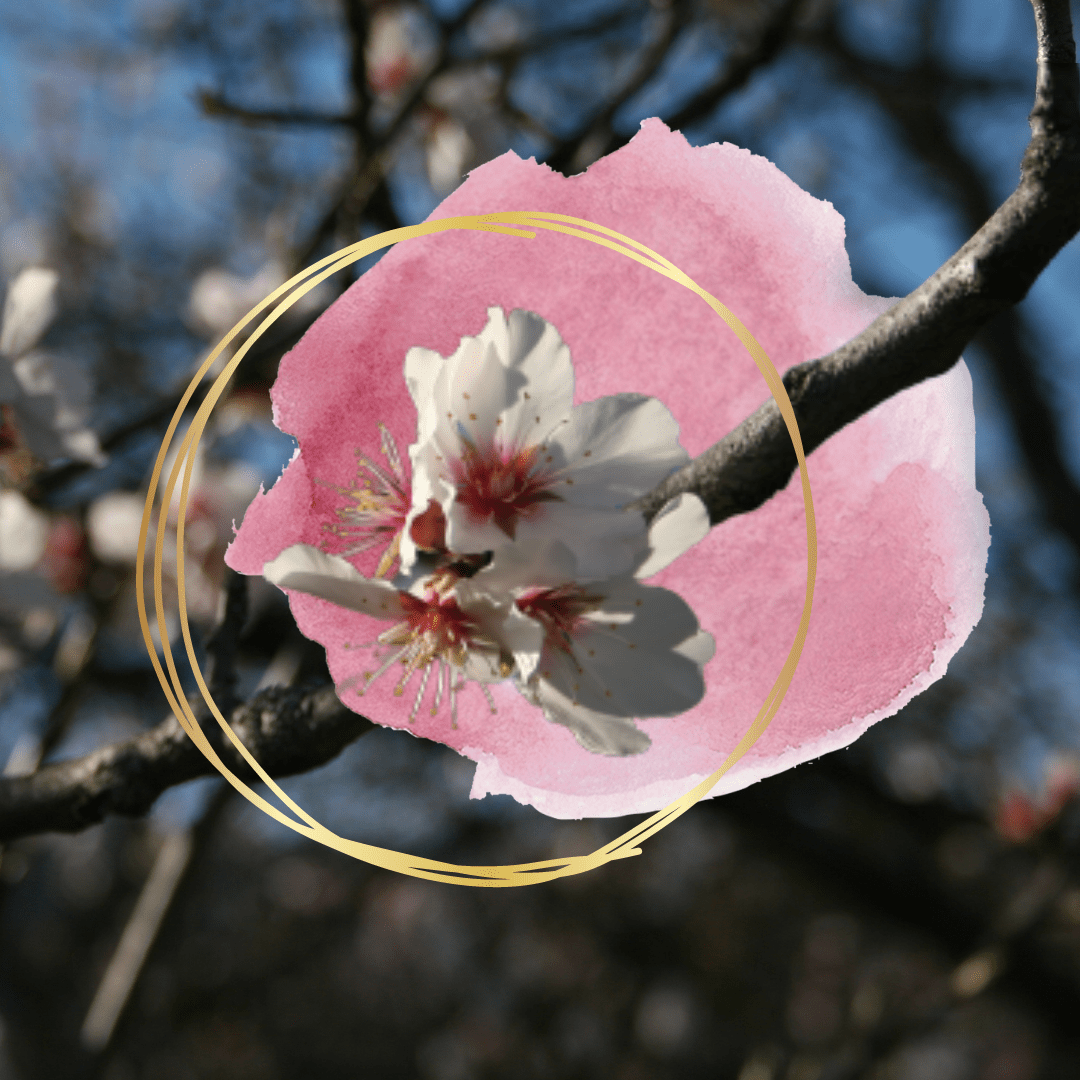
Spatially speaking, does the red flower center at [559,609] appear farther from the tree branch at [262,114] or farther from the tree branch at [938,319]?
the tree branch at [262,114]

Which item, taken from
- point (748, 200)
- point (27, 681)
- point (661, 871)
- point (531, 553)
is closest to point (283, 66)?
point (27, 681)

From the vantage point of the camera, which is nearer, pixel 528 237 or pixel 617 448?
pixel 617 448

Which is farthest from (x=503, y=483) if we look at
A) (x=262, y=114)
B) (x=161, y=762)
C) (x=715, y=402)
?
(x=262, y=114)

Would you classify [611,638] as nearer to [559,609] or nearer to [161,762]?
[559,609]

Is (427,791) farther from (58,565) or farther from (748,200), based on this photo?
(748,200)

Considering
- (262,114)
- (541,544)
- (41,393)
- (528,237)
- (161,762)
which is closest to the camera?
(541,544)

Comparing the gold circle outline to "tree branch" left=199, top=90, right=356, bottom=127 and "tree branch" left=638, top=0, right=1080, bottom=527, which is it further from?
"tree branch" left=199, top=90, right=356, bottom=127

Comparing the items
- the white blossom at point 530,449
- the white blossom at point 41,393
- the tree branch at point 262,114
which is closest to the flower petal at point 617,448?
the white blossom at point 530,449

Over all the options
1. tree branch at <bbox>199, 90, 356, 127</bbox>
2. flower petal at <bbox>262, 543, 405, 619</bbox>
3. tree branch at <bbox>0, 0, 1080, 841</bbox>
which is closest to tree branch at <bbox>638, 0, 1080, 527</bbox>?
tree branch at <bbox>0, 0, 1080, 841</bbox>
